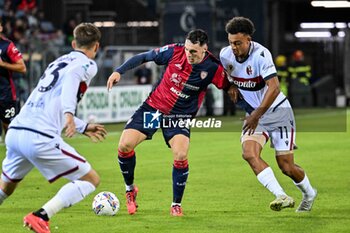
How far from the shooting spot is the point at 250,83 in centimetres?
1045

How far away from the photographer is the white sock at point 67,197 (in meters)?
8.27

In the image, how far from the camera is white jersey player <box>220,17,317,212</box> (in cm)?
1014

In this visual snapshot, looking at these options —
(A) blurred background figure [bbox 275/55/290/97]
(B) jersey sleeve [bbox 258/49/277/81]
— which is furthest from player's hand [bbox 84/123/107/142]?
(A) blurred background figure [bbox 275/55/290/97]

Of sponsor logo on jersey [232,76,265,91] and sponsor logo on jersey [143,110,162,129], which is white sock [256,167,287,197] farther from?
sponsor logo on jersey [143,110,162,129]

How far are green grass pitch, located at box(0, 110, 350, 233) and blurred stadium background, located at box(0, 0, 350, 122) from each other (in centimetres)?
677

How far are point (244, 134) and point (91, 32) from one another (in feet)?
8.81

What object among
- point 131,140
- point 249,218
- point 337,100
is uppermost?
point 131,140

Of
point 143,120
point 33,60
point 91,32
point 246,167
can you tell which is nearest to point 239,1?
point 33,60

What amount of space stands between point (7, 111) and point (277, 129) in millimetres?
5658

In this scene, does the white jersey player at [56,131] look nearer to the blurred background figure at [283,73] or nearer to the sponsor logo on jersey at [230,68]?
the sponsor logo on jersey at [230,68]

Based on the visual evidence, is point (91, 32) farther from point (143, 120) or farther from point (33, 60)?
point (33, 60)

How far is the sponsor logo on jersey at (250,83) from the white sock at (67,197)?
2.77 metres

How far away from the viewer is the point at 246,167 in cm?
1582

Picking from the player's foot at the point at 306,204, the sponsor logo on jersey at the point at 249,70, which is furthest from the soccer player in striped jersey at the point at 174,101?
the player's foot at the point at 306,204
